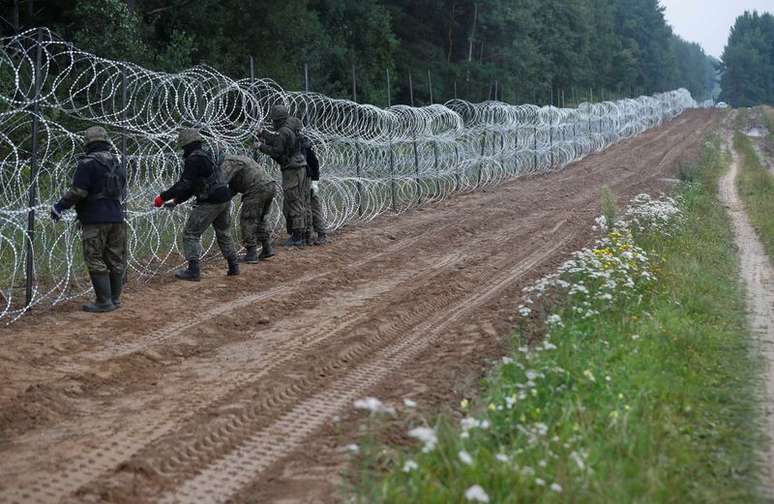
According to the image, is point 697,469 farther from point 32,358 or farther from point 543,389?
point 32,358

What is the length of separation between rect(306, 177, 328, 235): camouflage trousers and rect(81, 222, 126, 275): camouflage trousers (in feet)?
14.7

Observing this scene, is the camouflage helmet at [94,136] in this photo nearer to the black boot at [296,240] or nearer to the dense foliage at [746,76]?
the black boot at [296,240]

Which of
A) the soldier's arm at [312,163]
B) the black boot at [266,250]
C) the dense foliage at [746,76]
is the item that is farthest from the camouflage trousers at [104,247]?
the dense foliage at [746,76]

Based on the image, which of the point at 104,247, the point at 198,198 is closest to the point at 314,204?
the point at 198,198

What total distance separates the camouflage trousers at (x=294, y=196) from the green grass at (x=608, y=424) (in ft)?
16.9

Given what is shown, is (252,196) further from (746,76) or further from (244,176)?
(746,76)

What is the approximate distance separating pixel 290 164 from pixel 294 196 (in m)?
0.45

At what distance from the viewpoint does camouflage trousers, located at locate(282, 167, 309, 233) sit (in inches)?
507

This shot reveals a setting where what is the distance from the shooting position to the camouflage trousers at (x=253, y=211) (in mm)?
11539

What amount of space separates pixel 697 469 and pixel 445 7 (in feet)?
141

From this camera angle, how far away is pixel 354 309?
9.17 meters

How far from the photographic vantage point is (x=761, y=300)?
9977 mm

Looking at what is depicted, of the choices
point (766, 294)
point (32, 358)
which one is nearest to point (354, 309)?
point (32, 358)

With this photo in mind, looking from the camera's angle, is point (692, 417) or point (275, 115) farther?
point (275, 115)
